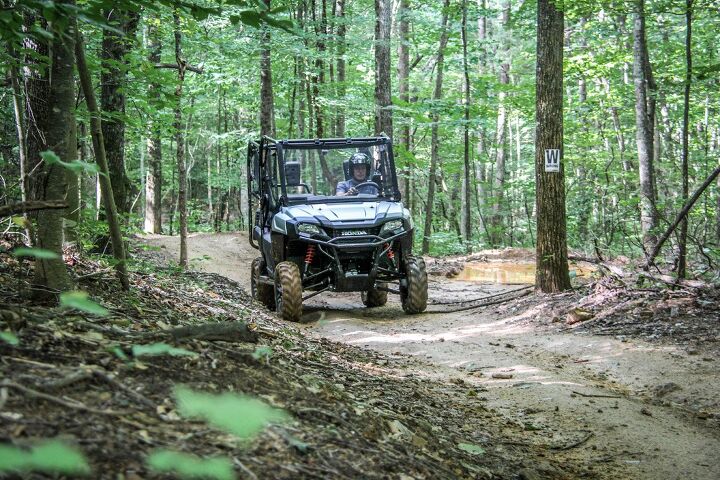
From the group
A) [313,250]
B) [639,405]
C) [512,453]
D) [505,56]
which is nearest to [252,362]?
[512,453]

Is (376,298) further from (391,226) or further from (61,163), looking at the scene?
(61,163)

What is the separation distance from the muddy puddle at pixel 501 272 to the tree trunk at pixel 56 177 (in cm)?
1058

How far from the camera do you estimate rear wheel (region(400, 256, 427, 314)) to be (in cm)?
970

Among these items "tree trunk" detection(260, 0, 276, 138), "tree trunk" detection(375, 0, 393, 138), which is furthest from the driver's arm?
"tree trunk" detection(260, 0, 276, 138)

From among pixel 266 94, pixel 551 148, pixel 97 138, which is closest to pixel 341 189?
pixel 551 148

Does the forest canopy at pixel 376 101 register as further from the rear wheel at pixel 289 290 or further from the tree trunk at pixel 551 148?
the rear wheel at pixel 289 290

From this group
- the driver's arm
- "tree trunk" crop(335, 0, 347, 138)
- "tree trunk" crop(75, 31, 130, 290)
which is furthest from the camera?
"tree trunk" crop(335, 0, 347, 138)

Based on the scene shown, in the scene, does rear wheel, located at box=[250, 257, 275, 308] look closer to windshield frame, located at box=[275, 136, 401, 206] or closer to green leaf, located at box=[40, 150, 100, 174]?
windshield frame, located at box=[275, 136, 401, 206]

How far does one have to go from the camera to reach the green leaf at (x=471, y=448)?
3701mm

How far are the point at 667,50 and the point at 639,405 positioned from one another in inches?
727

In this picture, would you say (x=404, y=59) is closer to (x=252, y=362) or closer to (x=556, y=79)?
(x=556, y=79)

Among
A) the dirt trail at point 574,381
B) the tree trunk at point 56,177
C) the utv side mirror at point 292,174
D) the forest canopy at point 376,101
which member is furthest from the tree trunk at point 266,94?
the tree trunk at point 56,177

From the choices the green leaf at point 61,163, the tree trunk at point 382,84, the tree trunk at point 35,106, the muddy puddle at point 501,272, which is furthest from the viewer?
the tree trunk at point 382,84

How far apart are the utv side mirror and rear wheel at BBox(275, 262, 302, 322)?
131 centimetres
